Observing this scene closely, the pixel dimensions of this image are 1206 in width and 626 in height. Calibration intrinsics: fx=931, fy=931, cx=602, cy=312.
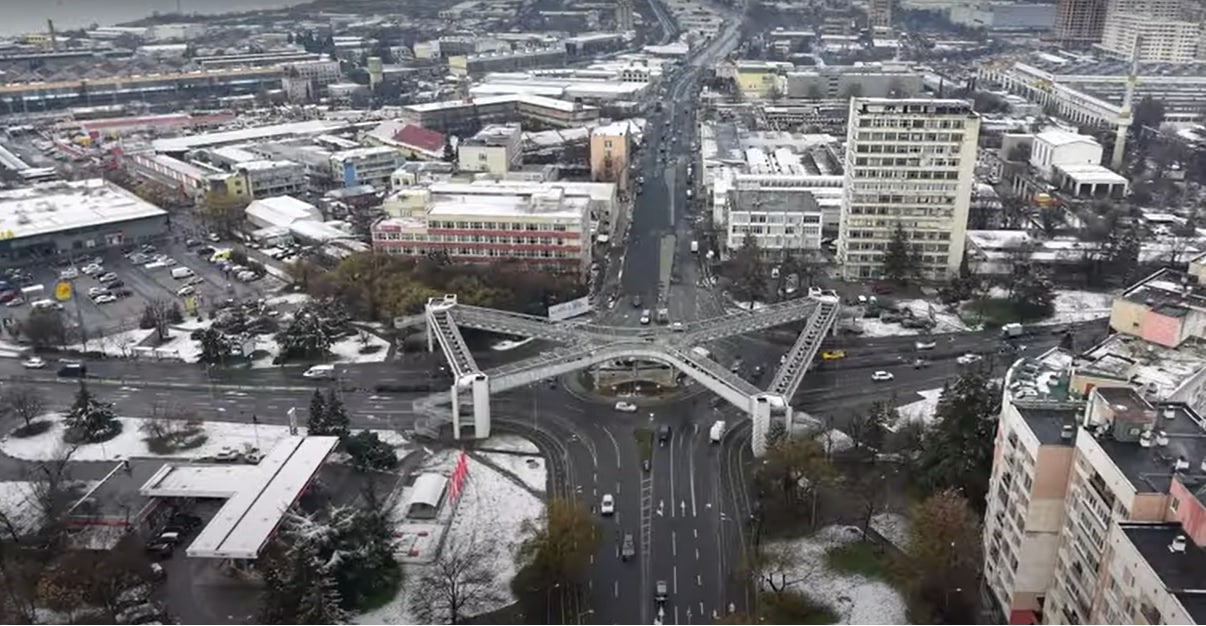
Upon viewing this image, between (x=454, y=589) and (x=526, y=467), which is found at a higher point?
(x=454, y=589)

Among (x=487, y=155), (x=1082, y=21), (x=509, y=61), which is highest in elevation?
(x=1082, y=21)

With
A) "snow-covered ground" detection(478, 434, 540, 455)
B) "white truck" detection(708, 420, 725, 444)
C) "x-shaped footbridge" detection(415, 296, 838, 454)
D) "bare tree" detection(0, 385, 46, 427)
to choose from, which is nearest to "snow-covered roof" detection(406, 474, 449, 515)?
"snow-covered ground" detection(478, 434, 540, 455)

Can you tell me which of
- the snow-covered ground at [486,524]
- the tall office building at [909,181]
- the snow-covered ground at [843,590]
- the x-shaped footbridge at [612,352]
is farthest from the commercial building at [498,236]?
the snow-covered ground at [843,590]

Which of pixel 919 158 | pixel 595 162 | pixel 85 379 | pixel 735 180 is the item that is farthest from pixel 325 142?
pixel 919 158

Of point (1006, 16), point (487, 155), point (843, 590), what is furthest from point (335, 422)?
point (1006, 16)

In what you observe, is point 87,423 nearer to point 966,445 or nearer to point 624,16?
point 966,445

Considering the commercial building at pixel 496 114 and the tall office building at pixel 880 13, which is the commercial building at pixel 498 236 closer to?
the commercial building at pixel 496 114

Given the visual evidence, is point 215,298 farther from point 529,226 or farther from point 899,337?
point 899,337
